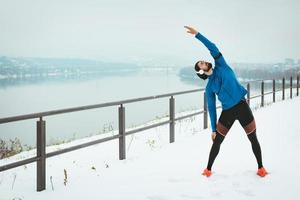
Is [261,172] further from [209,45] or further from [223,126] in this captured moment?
[209,45]

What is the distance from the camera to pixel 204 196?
509cm

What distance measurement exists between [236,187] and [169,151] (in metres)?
2.92

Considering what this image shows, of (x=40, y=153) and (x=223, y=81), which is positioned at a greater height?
(x=223, y=81)

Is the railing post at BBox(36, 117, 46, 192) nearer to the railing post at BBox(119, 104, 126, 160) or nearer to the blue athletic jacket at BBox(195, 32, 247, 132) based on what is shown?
the railing post at BBox(119, 104, 126, 160)

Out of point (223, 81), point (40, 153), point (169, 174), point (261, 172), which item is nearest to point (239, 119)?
point (223, 81)

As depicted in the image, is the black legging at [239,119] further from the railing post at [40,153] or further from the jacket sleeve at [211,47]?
the railing post at [40,153]

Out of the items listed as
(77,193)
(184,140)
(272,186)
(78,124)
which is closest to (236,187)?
(272,186)

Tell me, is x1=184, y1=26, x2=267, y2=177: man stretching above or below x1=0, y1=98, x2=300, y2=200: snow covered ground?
above

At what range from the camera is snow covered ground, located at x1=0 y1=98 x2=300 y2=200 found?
5.28m

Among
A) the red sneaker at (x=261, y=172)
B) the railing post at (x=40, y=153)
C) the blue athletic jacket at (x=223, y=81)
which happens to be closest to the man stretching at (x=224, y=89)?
the blue athletic jacket at (x=223, y=81)

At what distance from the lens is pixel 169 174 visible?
20.6 feet

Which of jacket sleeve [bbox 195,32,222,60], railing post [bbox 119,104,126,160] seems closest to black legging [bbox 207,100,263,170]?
jacket sleeve [bbox 195,32,222,60]

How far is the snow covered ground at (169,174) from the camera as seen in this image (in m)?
5.28

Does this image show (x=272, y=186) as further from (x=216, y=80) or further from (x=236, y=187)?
(x=216, y=80)
